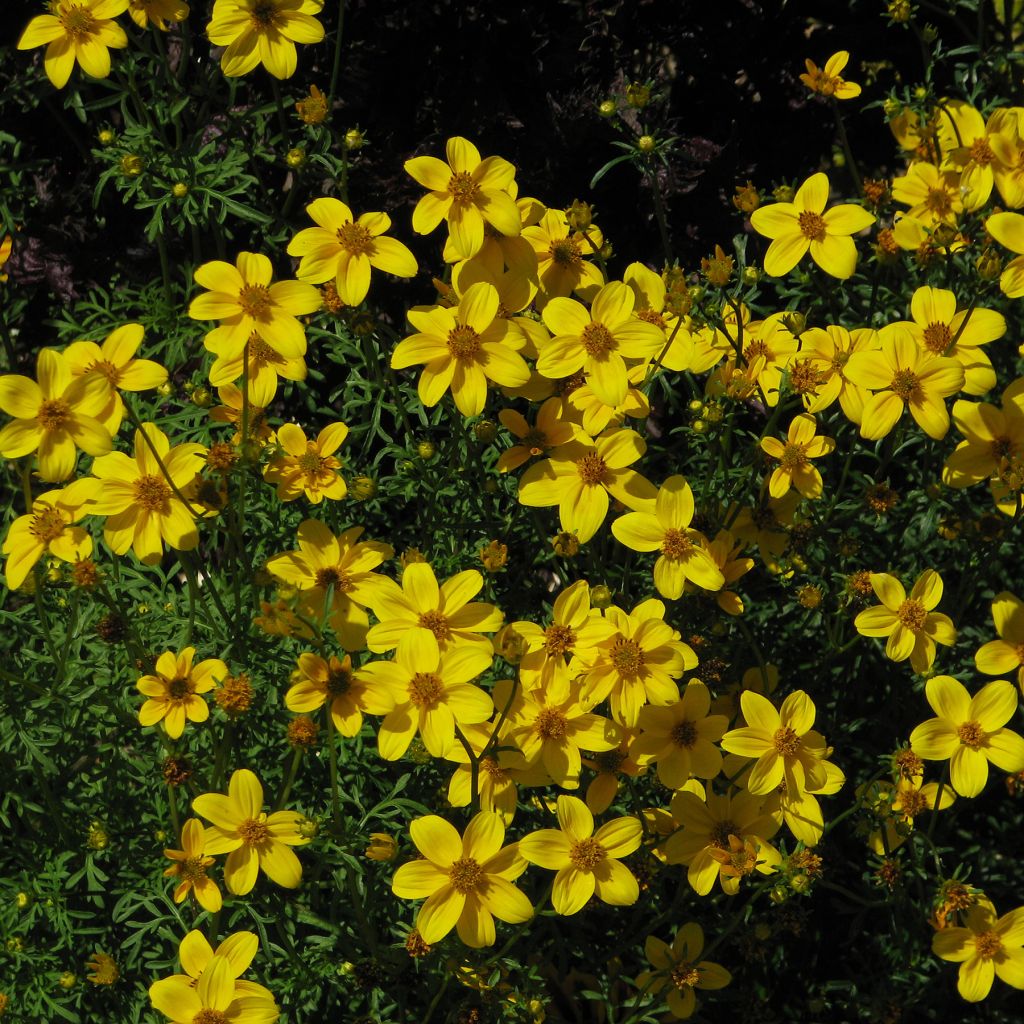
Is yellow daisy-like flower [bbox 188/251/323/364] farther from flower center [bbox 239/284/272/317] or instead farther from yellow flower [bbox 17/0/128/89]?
yellow flower [bbox 17/0/128/89]

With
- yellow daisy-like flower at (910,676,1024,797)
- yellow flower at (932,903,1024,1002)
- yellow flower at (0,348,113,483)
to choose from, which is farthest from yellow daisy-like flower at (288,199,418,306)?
yellow flower at (932,903,1024,1002)

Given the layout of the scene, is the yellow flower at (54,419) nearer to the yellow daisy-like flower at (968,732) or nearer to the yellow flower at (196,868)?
the yellow flower at (196,868)

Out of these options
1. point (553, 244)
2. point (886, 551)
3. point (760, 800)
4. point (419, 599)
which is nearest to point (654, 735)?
point (760, 800)

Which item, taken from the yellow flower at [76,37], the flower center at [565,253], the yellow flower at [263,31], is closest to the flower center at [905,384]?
the flower center at [565,253]

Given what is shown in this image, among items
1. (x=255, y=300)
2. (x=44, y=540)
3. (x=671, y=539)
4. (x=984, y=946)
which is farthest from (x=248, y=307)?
(x=984, y=946)

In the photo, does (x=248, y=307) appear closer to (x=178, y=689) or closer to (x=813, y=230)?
(x=178, y=689)
